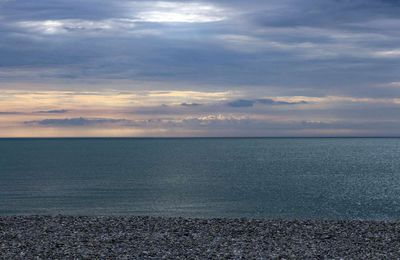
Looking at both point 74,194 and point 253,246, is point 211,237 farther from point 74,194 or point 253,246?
point 74,194

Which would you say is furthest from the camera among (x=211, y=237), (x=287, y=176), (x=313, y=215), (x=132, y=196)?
(x=287, y=176)

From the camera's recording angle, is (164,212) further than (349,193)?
No

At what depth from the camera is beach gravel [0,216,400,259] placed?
20391 mm

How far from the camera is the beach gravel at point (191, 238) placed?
2039 cm

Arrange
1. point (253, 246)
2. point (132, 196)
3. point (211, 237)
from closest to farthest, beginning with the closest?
point (253, 246), point (211, 237), point (132, 196)

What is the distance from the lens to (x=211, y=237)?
23.2m

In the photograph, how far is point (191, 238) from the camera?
23.0 meters

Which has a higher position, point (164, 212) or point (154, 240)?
point (154, 240)

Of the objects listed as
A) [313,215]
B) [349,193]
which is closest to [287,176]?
[349,193]

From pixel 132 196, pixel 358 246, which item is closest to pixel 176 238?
pixel 358 246

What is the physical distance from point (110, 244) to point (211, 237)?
4484 mm

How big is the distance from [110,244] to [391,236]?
41.3ft

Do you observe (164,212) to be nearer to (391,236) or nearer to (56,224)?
(56,224)

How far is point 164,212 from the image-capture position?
49.7 metres
